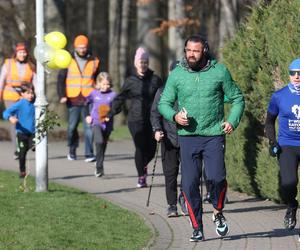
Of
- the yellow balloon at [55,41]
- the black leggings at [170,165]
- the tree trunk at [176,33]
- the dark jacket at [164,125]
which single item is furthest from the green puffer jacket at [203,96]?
the tree trunk at [176,33]

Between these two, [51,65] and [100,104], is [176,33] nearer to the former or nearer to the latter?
[100,104]

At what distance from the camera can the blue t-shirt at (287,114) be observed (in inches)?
382

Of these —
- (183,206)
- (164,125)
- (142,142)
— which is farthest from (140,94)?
(183,206)

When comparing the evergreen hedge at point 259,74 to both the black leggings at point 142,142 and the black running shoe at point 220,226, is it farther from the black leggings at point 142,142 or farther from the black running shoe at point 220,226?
the black running shoe at point 220,226

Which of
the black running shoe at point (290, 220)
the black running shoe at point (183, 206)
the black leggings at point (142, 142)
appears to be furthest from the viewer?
the black leggings at point (142, 142)

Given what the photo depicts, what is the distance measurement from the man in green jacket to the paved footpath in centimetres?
31

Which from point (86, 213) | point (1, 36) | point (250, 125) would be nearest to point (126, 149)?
point (250, 125)

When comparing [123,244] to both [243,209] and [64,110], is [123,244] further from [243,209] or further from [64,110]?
[64,110]

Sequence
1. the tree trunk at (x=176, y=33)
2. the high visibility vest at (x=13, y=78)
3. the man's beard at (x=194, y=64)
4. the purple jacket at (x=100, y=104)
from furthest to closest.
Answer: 1. the tree trunk at (x=176, y=33)
2. the high visibility vest at (x=13, y=78)
3. the purple jacket at (x=100, y=104)
4. the man's beard at (x=194, y=64)

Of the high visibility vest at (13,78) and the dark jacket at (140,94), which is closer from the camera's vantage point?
the dark jacket at (140,94)

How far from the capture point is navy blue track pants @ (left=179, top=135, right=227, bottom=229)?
9422 millimetres

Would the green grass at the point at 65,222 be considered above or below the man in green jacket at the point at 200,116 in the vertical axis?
below

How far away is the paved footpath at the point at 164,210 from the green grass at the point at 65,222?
274 mm

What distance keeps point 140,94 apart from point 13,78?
3.93 meters
